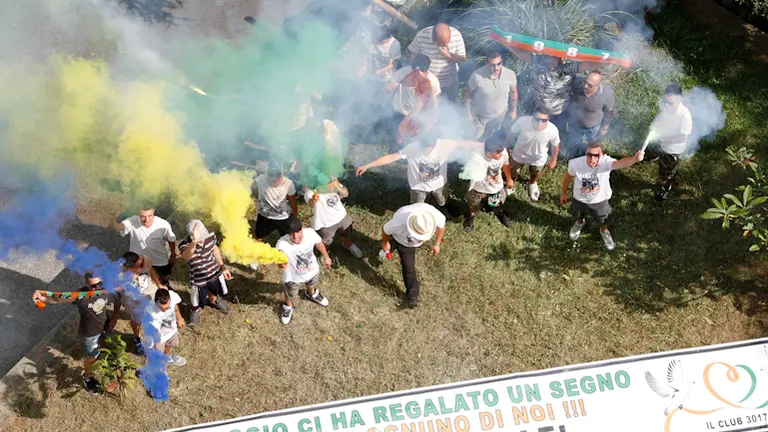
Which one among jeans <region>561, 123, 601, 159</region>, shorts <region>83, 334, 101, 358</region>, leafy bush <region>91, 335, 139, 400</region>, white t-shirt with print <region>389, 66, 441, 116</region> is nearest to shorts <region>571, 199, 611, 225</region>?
jeans <region>561, 123, 601, 159</region>

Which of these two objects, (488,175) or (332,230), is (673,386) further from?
(332,230)

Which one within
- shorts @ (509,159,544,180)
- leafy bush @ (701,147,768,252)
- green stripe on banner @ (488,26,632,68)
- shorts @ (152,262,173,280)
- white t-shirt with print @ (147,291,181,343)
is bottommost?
shorts @ (152,262,173,280)

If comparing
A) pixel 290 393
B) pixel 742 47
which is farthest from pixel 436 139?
pixel 742 47

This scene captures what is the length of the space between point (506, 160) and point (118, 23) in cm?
630

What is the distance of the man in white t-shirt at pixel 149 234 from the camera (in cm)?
673

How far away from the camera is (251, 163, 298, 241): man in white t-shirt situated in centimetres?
700

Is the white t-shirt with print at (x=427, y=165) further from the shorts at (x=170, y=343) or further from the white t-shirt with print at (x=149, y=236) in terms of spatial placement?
the shorts at (x=170, y=343)

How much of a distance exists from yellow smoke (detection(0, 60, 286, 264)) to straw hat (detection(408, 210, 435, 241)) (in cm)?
130

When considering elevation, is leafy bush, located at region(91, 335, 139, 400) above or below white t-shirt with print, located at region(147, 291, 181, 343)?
below

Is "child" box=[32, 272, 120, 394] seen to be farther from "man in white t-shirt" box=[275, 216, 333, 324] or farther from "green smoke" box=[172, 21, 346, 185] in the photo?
"green smoke" box=[172, 21, 346, 185]

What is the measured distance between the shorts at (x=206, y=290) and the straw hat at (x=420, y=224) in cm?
201

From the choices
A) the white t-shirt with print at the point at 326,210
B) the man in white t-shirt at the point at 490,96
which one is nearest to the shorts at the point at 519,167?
the man in white t-shirt at the point at 490,96

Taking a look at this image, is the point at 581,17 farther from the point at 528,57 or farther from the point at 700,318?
the point at 700,318

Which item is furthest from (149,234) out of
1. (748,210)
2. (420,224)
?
(748,210)
